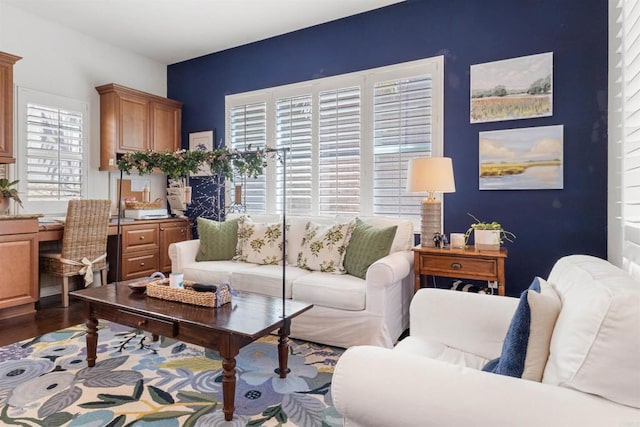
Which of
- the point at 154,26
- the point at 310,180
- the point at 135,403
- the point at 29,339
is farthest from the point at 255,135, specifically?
the point at 135,403

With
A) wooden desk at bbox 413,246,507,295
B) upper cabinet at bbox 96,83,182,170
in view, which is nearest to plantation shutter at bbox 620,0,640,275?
wooden desk at bbox 413,246,507,295

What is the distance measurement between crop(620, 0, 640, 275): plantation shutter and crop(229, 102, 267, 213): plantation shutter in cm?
329

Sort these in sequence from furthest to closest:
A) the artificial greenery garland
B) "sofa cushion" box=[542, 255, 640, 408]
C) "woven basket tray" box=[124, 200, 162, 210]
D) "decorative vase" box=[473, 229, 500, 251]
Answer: "woven basket tray" box=[124, 200, 162, 210], "decorative vase" box=[473, 229, 500, 251], the artificial greenery garland, "sofa cushion" box=[542, 255, 640, 408]

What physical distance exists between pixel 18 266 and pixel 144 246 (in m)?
1.23

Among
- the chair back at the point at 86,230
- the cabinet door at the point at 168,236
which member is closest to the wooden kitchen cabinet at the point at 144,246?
the cabinet door at the point at 168,236

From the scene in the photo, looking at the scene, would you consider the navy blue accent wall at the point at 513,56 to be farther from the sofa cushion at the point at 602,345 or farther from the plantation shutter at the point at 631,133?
the sofa cushion at the point at 602,345

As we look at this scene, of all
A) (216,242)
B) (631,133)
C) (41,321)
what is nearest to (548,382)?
(631,133)

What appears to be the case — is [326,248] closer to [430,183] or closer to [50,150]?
[430,183]

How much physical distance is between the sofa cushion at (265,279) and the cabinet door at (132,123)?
7.85 ft

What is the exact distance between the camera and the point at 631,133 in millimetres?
1859

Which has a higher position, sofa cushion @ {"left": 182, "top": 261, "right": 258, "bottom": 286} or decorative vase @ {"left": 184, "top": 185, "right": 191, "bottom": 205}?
decorative vase @ {"left": 184, "top": 185, "right": 191, "bottom": 205}

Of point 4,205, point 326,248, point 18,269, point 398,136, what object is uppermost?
point 398,136

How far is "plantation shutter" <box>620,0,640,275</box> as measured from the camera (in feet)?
5.81

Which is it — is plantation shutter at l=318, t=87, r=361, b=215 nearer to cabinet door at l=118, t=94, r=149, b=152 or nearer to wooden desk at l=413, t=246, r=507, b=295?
wooden desk at l=413, t=246, r=507, b=295
